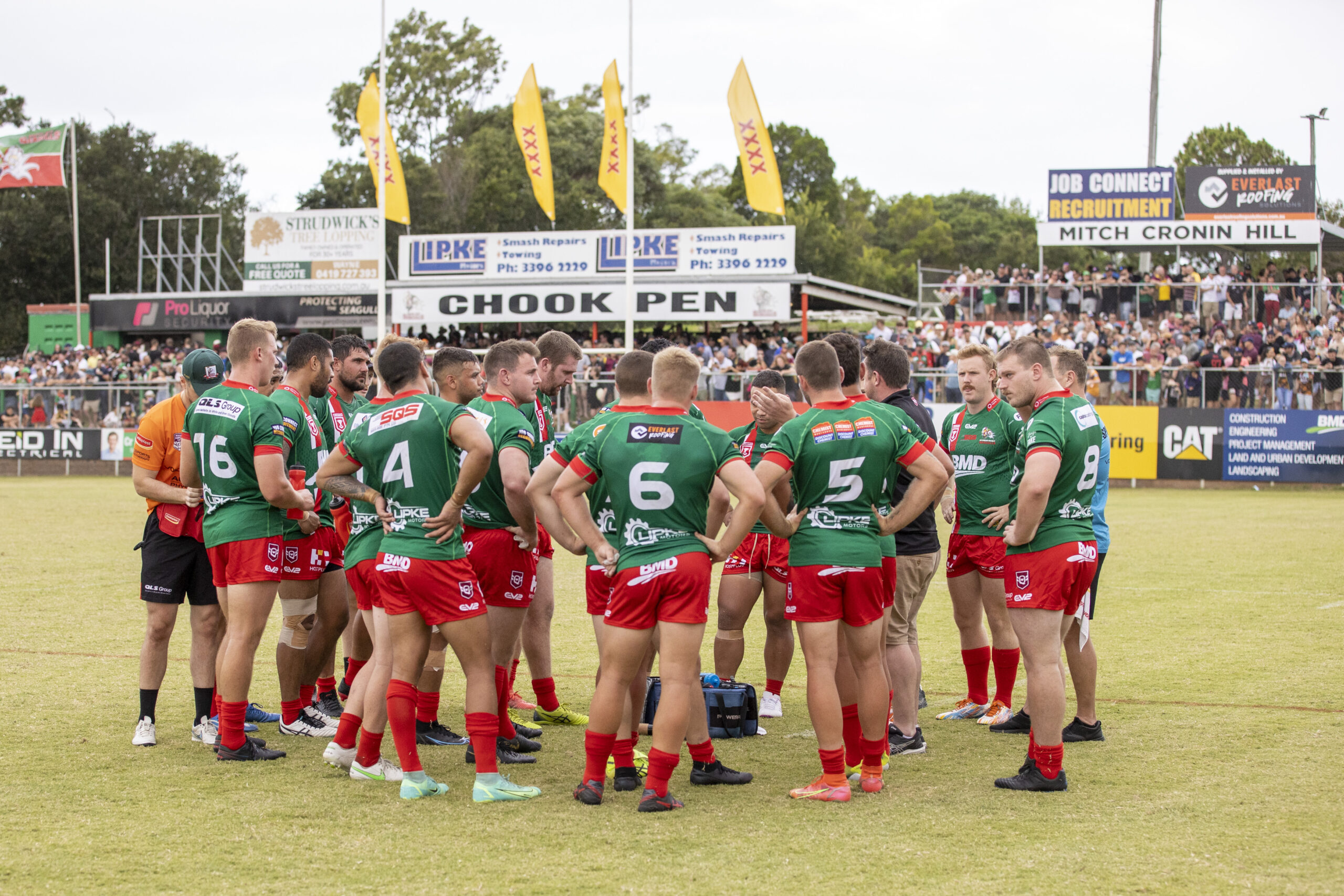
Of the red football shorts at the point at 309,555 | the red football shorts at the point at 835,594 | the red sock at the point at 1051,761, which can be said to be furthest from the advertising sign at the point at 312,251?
the red sock at the point at 1051,761

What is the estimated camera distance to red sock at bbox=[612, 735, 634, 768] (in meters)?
5.98

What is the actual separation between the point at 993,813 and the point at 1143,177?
116 feet

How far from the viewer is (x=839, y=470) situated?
574 centimetres

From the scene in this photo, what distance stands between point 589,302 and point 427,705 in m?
31.7

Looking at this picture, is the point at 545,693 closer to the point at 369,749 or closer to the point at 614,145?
the point at 369,749

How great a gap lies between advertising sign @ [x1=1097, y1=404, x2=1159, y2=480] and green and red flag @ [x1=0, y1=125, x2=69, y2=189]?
35966 millimetres

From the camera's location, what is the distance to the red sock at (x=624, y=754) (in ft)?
19.6

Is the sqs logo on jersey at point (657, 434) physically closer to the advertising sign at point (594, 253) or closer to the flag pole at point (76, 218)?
the advertising sign at point (594, 253)

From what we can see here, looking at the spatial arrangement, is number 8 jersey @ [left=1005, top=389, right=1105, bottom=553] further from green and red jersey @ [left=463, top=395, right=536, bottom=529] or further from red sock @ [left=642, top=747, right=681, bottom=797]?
green and red jersey @ [left=463, top=395, right=536, bottom=529]

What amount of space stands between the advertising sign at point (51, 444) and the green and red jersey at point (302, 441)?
93.7 feet

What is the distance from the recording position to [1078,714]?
6.88m

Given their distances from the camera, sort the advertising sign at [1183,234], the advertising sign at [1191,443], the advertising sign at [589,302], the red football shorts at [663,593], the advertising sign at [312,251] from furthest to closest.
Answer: the advertising sign at [312,251] → the advertising sign at [1183,234] → the advertising sign at [589,302] → the advertising sign at [1191,443] → the red football shorts at [663,593]

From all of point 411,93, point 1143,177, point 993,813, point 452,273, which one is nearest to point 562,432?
point 452,273

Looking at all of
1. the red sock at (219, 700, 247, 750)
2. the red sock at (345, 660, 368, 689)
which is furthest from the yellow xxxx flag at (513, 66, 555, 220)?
the red sock at (219, 700, 247, 750)
